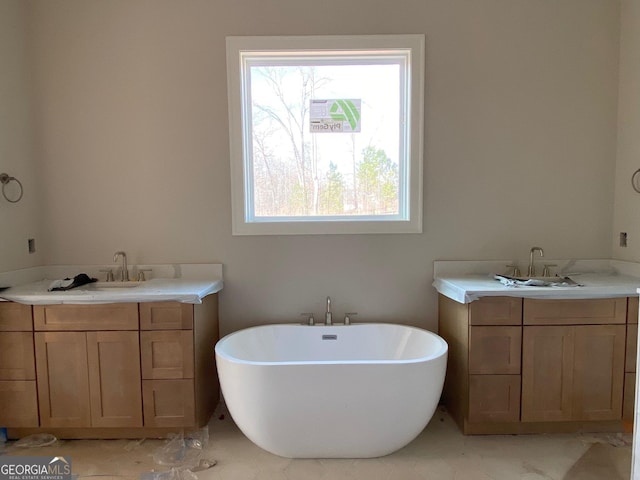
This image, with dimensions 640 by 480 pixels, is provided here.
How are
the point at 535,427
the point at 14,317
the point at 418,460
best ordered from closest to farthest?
the point at 418,460, the point at 14,317, the point at 535,427

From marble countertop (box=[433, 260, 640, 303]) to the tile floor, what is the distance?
82 centimetres

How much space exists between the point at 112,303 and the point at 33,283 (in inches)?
31.0

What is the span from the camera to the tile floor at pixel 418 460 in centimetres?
189

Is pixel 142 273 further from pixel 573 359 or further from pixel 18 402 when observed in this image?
pixel 573 359

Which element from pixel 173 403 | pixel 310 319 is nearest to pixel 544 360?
pixel 310 319

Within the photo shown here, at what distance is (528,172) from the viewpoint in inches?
101

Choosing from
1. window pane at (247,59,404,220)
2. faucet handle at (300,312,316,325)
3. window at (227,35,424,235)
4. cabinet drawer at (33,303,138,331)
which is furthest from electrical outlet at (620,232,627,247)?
cabinet drawer at (33,303,138,331)

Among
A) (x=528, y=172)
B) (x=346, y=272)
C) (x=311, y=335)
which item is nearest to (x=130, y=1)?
(x=346, y=272)

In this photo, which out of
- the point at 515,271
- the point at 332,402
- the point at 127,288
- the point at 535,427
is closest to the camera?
the point at 332,402

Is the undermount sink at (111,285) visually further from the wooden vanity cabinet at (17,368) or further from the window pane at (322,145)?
the window pane at (322,145)

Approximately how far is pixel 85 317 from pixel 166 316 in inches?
17.2

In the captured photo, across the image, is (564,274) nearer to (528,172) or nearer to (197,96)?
(528,172)

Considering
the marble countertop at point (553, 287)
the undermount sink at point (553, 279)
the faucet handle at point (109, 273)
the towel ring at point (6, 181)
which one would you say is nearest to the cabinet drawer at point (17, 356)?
the faucet handle at point (109, 273)
